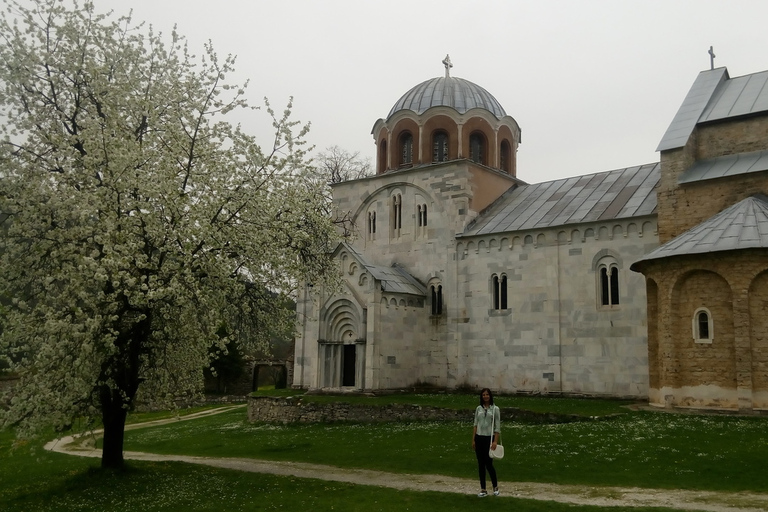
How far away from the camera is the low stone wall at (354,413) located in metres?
19.3

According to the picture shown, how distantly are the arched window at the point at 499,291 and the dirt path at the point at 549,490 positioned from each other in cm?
1221

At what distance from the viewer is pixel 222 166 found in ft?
45.1

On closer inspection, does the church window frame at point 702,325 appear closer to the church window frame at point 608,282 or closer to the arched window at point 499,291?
the church window frame at point 608,282

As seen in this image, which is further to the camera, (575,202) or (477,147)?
(477,147)

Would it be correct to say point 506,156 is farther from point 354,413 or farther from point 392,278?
point 354,413

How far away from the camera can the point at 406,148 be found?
3012cm

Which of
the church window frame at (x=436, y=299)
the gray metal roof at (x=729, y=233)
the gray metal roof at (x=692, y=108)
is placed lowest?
the church window frame at (x=436, y=299)

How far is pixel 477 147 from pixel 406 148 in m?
3.08

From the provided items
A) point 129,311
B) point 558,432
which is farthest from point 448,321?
point 129,311

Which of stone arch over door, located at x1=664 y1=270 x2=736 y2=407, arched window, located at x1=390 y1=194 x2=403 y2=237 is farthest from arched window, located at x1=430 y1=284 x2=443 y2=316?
stone arch over door, located at x1=664 y1=270 x2=736 y2=407

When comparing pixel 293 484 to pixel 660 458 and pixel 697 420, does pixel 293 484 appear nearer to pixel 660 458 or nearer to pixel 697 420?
pixel 660 458

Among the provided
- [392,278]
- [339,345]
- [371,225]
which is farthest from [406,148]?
[339,345]

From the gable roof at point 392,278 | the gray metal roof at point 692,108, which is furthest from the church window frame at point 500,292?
the gray metal roof at point 692,108

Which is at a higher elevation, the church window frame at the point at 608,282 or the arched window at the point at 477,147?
the arched window at the point at 477,147
